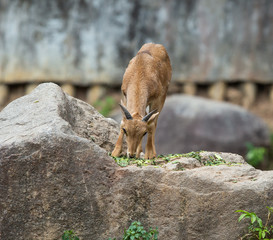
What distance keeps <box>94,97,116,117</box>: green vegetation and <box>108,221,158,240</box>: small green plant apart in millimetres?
10964

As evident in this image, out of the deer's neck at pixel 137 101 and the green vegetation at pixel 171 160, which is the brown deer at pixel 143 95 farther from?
the green vegetation at pixel 171 160

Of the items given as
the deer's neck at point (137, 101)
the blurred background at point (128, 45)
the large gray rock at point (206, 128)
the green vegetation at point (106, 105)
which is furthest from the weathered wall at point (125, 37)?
the deer's neck at point (137, 101)

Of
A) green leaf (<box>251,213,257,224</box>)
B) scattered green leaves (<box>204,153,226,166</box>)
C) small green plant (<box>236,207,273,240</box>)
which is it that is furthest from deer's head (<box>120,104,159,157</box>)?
green leaf (<box>251,213,257,224</box>)

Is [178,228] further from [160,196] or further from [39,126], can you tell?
[39,126]

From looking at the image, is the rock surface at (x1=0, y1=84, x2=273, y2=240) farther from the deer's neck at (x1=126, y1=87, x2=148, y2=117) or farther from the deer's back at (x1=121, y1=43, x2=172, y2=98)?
the deer's back at (x1=121, y1=43, x2=172, y2=98)

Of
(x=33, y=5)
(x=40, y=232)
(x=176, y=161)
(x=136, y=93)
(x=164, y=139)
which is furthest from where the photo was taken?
(x=33, y=5)

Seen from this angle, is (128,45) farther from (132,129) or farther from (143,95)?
(132,129)

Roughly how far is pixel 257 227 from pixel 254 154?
31.2 feet

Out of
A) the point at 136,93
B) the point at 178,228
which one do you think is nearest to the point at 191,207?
the point at 178,228

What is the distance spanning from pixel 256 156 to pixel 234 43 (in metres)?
4.08

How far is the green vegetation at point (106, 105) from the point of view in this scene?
1784 cm

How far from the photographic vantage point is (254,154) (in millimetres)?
16250

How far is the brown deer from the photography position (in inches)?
370

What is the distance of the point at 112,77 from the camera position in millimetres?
18312
